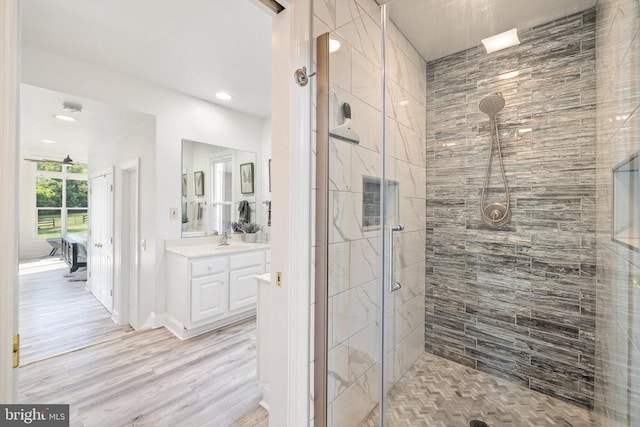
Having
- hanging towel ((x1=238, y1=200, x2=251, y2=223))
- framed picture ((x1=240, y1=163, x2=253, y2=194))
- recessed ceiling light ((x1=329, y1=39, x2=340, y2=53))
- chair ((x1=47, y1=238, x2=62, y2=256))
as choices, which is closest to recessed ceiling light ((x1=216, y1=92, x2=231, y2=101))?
framed picture ((x1=240, y1=163, x2=253, y2=194))

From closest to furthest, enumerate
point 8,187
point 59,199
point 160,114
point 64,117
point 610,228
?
point 8,187, point 610,228, point 160,114, point 64,117, point 59,199

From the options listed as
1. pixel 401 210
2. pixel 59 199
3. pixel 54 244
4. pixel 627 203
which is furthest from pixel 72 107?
pixel 59 199

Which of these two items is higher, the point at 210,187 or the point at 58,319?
the point at 210,187

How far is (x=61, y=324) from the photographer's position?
10.6ft

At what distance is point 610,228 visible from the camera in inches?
46.8

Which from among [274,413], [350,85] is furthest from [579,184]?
[274,413]

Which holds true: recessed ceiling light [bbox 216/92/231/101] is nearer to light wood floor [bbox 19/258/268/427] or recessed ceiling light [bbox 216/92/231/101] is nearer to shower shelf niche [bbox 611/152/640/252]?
light wood floor [bbox 19/258/268/427]

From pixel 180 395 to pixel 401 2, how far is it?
2.93 meters

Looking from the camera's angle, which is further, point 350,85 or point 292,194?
point 350,85

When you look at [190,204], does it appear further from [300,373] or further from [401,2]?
[401,2]

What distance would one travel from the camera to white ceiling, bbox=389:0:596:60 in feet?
4.84

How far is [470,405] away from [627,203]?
4.46ft
